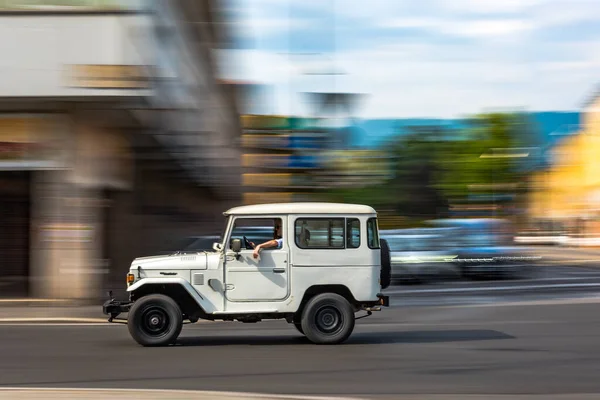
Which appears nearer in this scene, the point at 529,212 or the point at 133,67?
the point at 133,67

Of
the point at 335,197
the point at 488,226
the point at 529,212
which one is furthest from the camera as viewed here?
the point at 529,212

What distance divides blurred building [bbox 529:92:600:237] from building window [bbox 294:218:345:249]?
68.8 meters

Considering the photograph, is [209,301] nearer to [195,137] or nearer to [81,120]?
[81,120]

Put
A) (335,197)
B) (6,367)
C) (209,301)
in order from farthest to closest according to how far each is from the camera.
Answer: (335,197) < (209,301) < (6,367)

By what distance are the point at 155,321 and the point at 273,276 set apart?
1.63 m

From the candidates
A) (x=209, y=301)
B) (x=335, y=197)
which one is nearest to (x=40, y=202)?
(x=209, y=301)

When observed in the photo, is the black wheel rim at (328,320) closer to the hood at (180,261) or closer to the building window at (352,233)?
the building window at (352,233)

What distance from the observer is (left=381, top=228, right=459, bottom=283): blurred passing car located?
89.9ft

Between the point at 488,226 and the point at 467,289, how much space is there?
503 centimetres

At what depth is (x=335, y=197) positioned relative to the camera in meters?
63.0

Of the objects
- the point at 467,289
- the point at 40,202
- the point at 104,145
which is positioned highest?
the point at 104,145

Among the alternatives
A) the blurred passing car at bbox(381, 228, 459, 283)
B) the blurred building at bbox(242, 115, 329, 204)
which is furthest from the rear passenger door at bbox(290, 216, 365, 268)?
the blurred building at bbox(242, 115, 329, 204)

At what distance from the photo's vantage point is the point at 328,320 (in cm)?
1273

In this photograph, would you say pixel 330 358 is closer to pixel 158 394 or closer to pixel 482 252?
pixel 158 394
